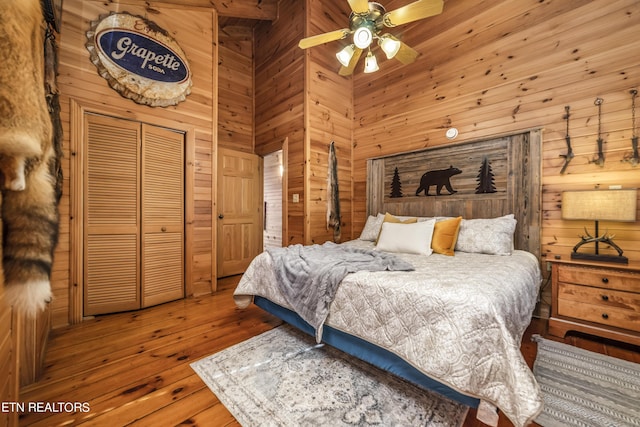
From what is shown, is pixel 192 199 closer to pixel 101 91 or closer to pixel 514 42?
pixel 101 91

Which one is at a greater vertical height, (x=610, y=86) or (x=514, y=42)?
(x=514, y=42)

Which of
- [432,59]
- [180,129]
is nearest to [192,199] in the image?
[180,129]

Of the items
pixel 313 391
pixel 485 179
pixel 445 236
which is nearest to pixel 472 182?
pixel 485 179

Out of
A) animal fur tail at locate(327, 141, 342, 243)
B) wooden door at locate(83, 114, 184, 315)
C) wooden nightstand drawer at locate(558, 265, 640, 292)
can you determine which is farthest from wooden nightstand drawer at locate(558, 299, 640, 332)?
wooden door at locate(83, 114, 184, 315)

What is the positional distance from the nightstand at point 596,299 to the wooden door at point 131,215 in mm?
3651

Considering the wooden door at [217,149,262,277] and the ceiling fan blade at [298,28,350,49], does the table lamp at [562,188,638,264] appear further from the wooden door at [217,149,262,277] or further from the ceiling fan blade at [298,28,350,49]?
the wooden door at [217,149,262,277]

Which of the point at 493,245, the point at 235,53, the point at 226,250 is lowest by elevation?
the point at 226,250

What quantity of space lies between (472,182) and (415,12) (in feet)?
6.05

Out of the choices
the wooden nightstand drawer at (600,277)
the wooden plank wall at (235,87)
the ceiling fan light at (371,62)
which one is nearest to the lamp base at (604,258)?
the wooden nightstand drawer at (600,277)

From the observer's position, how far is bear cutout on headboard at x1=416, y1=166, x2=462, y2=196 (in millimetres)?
2930

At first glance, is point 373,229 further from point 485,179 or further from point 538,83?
point 538,83

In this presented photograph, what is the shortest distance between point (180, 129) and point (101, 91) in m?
0.70

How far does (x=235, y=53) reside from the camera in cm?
414

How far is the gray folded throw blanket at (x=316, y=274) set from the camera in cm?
160
